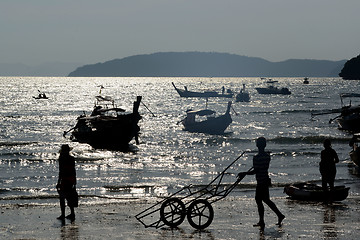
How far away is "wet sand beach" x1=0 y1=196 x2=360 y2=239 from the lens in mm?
13242

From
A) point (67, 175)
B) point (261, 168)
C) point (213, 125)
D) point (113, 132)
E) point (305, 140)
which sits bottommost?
Result: point (305, 140)

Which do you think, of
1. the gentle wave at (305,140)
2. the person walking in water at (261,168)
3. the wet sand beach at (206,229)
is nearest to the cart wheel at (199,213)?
the wet sand beach at (206,229)

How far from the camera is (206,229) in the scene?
45.6 feet

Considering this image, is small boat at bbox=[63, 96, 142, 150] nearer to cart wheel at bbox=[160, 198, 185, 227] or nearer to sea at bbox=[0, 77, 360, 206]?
sea at bbox=[0, 77, 360, 206]

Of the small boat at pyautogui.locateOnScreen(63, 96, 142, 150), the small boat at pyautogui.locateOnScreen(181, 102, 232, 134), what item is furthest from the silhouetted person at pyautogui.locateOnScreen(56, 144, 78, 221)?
the small boat at pyautogui.locateOnScreen(181, 102, 232, 134)

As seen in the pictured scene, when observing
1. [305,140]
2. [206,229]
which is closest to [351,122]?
[305,140]

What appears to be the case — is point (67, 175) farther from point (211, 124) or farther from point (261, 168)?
point (211, 124)

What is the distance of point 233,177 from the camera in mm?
29141

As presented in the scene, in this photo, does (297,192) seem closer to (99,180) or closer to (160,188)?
(160,188)

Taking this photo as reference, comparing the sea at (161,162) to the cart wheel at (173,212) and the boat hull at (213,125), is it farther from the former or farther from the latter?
the cart wheel at (173,212)

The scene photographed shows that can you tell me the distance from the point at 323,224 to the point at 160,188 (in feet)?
38.7

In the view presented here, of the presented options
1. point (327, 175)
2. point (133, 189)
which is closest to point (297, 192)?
point (327, 175)

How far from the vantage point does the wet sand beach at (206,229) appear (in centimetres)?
1324

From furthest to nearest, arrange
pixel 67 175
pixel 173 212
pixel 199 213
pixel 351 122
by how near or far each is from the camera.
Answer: pixel 351 122 → pixel 67 175 → pixel 173 212 → pixel 199 213
